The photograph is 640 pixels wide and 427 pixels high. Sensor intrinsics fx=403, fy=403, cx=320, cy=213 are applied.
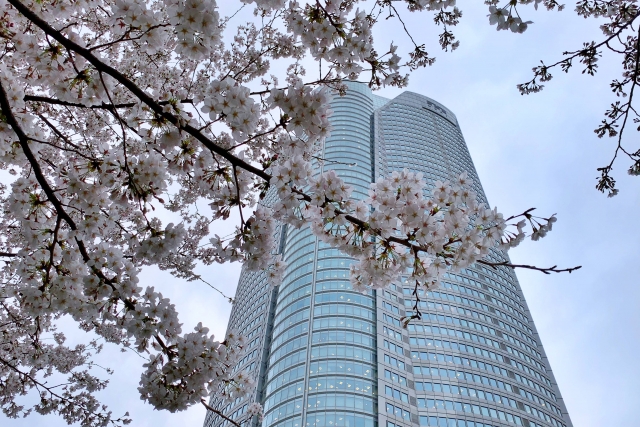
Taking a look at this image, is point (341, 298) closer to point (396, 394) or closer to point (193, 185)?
point (396, 394)

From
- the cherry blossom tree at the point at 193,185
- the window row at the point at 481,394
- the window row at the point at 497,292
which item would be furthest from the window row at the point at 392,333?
the cherry blossom tree at the point at 193,185

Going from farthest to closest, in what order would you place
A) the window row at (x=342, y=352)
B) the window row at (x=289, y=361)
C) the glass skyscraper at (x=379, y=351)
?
the window row at (x=289, y=361) < the window row at (x=342, y=352) < the glass skyscraper at (x=379, y=351)

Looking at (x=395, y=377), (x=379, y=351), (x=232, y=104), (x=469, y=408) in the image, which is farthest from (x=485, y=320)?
(x=232, y=104)

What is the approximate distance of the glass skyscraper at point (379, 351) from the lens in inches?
1715

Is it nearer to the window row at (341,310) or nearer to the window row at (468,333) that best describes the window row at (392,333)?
the window row at (341,310)

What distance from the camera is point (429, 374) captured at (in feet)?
164

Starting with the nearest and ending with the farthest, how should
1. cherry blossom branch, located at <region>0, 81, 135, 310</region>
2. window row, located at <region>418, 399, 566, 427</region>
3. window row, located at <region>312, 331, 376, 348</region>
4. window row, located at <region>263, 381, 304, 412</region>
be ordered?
cherry blossom branch, located at <region>0, 81, 135, 310</region>
window row, located at <region>263, 381, 304, 412</region>
window row, located at <region>418, 399, 566, 427</region>
window row, located at <region>312, 331, 376, 348</region>

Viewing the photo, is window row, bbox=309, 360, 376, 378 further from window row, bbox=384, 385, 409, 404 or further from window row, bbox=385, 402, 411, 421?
window row, bbox=385, 402, 411, 421

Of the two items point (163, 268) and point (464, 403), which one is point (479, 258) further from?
point (464, 403)

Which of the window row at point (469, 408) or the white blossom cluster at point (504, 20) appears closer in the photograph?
the white blossom cluster at point (504, 20)

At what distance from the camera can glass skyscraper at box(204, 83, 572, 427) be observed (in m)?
43.6

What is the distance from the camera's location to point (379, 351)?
157 ft

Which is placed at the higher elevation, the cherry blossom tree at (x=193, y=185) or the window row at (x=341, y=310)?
the window row at (x=341, y=310)

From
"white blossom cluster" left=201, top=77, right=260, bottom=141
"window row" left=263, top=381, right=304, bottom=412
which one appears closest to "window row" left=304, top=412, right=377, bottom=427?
"window row" left=263, top=381, right=304, bottom=412
